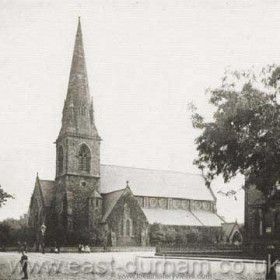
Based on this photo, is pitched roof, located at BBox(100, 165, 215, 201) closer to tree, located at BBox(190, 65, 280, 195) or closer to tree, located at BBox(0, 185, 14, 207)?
tree, located at BBox(0, 185, 14, 207)

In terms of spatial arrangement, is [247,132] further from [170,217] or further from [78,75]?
[170,217]

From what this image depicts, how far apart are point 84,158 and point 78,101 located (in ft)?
24.5

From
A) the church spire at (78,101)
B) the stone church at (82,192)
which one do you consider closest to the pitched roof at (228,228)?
the stone church at (82,192)

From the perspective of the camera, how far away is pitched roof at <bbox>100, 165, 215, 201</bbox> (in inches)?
2872

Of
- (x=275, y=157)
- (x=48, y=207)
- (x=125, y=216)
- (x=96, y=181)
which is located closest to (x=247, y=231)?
(x=125, y=216)


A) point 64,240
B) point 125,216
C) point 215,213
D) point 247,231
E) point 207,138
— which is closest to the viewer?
point 207,138

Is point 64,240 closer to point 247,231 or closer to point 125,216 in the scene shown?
point 125,216

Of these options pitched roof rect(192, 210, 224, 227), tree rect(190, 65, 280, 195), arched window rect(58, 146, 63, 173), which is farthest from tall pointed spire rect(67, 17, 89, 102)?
tree rect(190, 65, 280, 195)

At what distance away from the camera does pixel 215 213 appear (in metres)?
82.1

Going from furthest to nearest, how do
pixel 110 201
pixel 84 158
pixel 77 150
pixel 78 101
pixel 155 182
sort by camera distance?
pixel 155 182 → pixel 84 158 → pixel 78 101 → pixel 110 201 → pixel 77 150

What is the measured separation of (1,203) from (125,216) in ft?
95.8

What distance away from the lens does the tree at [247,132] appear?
934 inches

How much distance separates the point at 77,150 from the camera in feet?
215

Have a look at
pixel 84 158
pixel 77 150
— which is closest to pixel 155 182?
Answer: pixel 84 158
